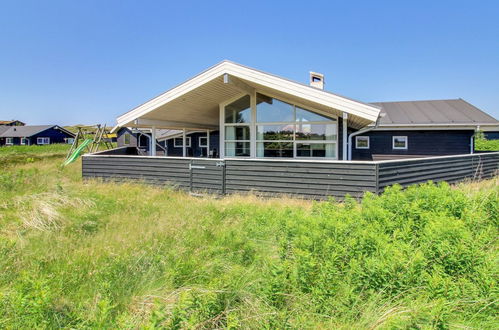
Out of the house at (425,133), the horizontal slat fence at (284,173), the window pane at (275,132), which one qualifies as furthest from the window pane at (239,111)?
the house at (425,133)

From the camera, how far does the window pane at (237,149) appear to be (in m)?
10.7

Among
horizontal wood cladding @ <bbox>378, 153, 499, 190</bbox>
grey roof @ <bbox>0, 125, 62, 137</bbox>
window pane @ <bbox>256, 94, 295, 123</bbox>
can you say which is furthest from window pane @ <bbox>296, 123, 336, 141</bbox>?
grey roof @ <bbox>0, 125, 62, 137</bbox>

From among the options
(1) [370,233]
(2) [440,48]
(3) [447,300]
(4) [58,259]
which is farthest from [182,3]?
(2) [440,48]

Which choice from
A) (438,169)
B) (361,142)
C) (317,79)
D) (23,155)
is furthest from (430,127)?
(23,155)

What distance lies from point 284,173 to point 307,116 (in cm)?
318

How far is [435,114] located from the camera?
16.9 meters

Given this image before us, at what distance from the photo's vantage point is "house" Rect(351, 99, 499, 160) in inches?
614

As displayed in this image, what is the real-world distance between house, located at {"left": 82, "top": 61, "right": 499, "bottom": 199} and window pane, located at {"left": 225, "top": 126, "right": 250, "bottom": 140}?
4 cm

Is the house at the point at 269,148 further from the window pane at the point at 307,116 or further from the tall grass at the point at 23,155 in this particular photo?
the tall grass at the point at 23,155

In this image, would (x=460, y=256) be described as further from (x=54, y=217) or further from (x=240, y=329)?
(x=54, y=217)

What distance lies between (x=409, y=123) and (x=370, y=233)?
15.6 metres

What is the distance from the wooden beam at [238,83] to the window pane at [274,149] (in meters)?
1.84

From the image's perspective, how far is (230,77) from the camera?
8.86 metres

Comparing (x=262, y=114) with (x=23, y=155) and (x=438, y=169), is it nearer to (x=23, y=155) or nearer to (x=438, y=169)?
(x=438, y=169)
